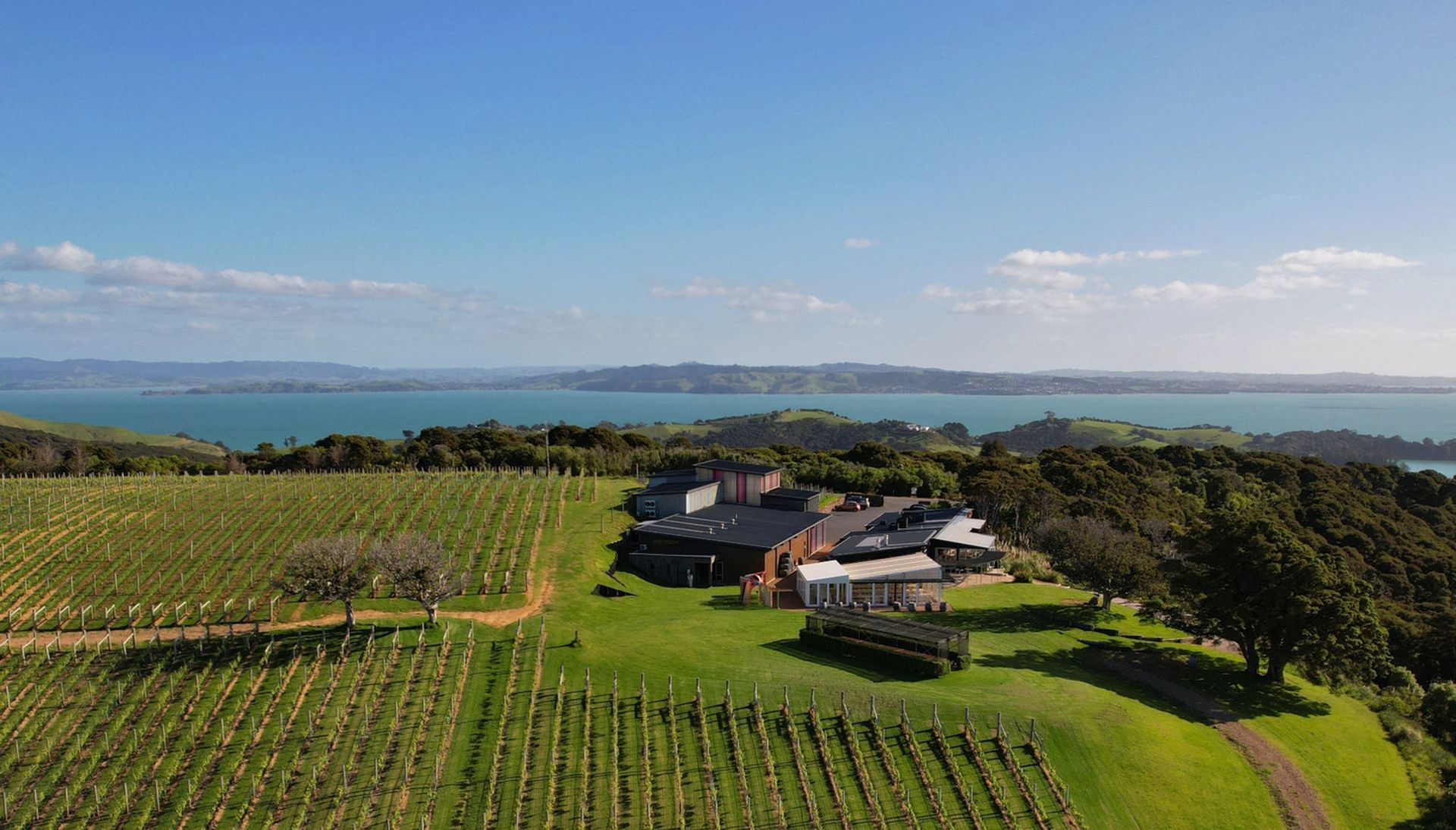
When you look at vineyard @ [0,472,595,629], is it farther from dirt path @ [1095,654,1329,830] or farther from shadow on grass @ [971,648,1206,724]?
dirt path @ [1095,654,1329,830]

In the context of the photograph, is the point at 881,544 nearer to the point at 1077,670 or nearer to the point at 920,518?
the point at 920,518

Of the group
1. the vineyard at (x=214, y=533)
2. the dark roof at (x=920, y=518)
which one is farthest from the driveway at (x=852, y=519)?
the vineyard at (x=214, y=533)

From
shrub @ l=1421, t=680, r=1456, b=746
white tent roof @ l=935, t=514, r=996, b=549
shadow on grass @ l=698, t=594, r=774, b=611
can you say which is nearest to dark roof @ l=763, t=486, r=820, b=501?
white tent roof @ l=935, t=514, r=996, b=549

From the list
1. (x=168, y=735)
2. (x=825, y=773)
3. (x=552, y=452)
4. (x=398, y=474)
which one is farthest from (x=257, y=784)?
(x=552, y=452)

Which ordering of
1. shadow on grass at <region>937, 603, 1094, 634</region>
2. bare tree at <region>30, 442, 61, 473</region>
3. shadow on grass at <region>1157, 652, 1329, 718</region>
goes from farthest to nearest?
bare tree at <region>30, 442, 61, 473</region> < shadow on grass at <region>937, 603, 1094, 634</region> < shadow on grass at <region>1157, 652, 1329, 718</region>

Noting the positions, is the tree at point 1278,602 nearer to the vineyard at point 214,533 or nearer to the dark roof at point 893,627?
the dark roof at point 893,627
